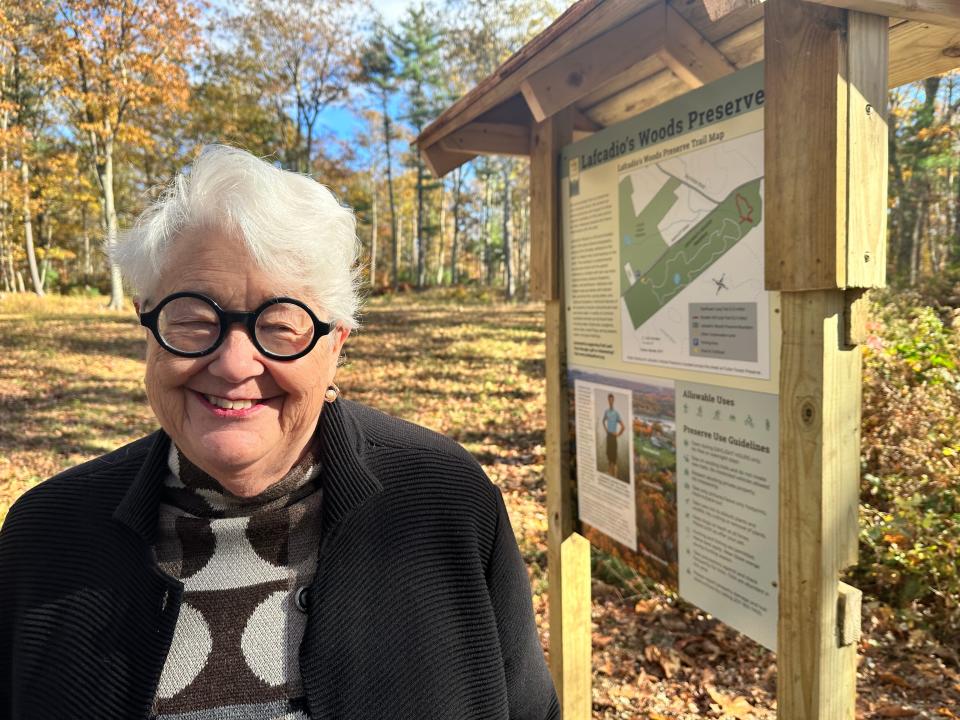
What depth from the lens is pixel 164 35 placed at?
61.3 ft

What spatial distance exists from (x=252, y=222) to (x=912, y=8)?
149cm

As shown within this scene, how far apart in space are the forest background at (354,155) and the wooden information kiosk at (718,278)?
95 centimetres

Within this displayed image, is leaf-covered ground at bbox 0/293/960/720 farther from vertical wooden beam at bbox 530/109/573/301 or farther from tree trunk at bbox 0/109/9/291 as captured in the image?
tree trunk at bbox 0/109/9/291

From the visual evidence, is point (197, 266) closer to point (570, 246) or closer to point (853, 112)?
point (853, 112)

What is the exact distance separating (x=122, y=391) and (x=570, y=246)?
10526 mm

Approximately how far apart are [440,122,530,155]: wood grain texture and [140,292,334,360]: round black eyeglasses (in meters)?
1.90

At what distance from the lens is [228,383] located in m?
1.38

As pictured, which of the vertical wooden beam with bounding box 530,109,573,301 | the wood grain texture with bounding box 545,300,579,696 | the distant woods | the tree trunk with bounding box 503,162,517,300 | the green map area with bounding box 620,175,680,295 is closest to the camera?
the green map area with bounding box 620,175,680,295

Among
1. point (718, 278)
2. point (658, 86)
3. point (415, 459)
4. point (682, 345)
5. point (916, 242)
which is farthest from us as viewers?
point (916, 242)

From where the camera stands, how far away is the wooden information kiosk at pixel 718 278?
5.07 feet

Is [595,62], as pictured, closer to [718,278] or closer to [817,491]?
[718,278]

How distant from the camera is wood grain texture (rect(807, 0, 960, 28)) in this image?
138cm

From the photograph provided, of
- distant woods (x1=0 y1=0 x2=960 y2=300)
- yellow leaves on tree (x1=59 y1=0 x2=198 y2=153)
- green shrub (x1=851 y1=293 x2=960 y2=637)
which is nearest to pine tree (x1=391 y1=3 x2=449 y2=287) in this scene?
distant woods (x1=0 y1=0 x2=960 y2=300)

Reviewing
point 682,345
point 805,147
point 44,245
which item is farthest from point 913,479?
point 44,245
